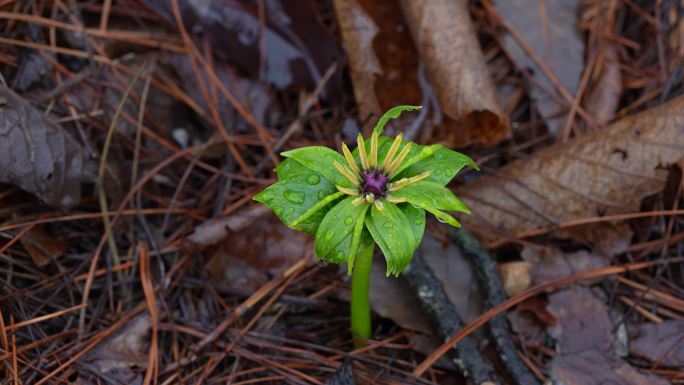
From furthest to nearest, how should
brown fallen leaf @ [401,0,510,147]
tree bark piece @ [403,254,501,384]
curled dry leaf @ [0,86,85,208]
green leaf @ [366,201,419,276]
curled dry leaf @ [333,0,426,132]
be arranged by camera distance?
curled dry leaf @ [333,0,426,132] → brown fallen leaf @ [401,0,510,147] → curled dry leaf @ [0,86,85,208] → tree bark piece @ [403,254,501,384] → green leaf @ [366,201,419,276]

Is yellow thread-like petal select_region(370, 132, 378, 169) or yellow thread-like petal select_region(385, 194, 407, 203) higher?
yellow thread-like petal select_region(370, 132, 378, 169)

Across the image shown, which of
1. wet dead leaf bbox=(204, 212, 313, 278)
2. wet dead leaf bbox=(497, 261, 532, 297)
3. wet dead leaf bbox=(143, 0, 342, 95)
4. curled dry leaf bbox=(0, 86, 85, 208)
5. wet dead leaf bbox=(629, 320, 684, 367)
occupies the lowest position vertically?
wet dead leaf bbox=(204, 212, 313, 278)

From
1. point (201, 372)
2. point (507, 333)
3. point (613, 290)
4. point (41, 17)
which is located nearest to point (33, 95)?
point (41, 17)

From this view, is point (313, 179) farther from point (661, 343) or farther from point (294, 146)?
point (661, 343)

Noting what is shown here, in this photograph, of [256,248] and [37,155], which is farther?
[256,248]

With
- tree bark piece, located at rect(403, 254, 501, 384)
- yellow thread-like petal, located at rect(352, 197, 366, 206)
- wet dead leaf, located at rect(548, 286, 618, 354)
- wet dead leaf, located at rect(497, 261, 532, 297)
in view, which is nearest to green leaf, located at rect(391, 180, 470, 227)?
yellow thread-like petal, located at rect(352, 197, 366, 206)

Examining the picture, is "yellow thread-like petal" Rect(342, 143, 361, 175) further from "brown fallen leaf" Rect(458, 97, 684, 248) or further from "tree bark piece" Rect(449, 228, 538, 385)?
"brown fallen leaf" Rect(458, 97, 684, 248)

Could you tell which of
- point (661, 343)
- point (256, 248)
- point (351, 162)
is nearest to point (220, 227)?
point (256, 248)
